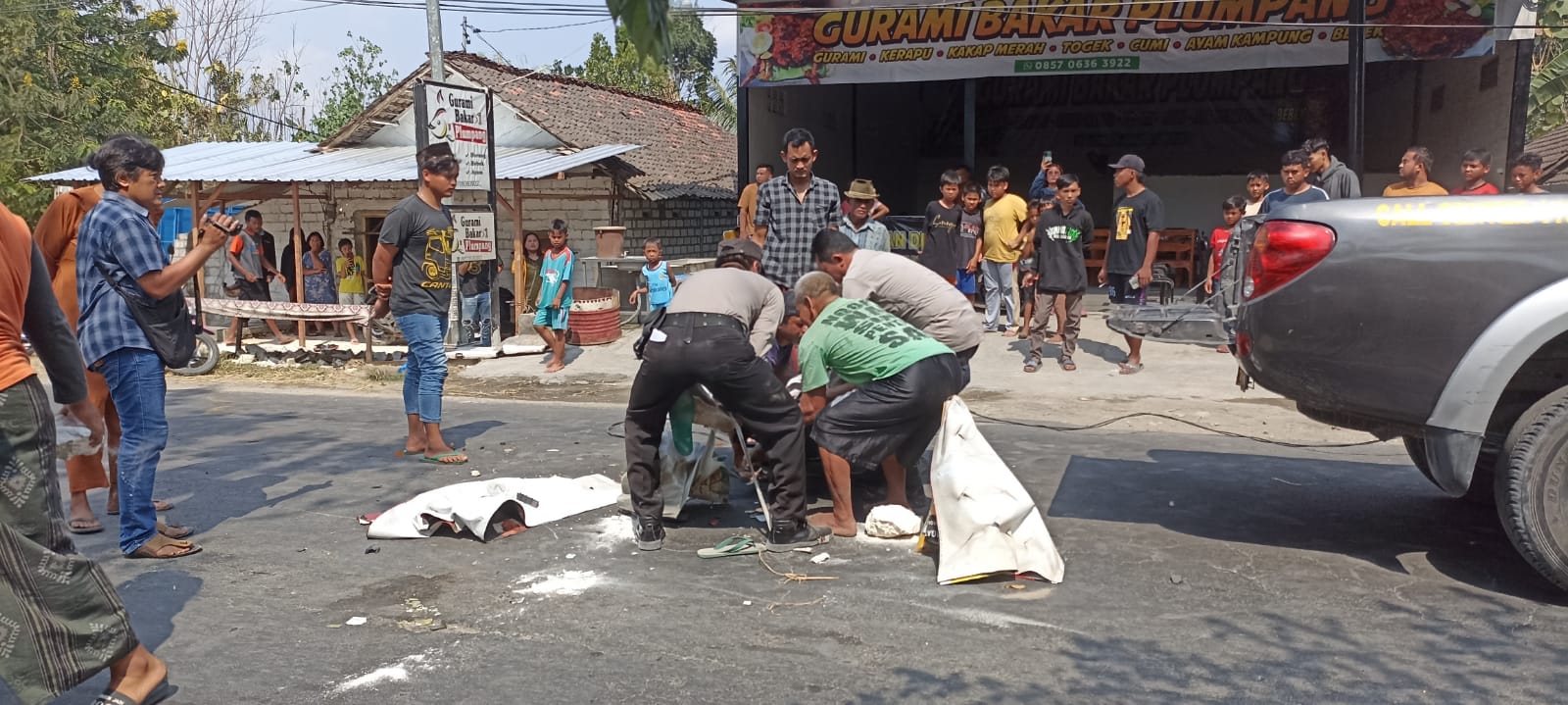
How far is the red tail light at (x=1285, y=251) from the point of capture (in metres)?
4.39

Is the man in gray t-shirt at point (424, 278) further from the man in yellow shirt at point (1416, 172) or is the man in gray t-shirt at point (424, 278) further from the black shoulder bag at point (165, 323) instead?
the man in yellow shirt at point (1416, 172)

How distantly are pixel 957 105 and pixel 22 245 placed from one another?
75.4 feet

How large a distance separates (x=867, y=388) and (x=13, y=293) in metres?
3.25

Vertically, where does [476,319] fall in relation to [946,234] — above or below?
below

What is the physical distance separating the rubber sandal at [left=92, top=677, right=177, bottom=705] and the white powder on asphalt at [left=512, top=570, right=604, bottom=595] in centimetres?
134

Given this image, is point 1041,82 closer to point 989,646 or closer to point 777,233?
point 777,233

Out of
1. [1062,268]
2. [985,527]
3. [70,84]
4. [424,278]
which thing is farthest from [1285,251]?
[70,84]

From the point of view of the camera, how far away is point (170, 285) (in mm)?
4777

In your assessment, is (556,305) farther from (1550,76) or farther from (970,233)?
(1550,76)

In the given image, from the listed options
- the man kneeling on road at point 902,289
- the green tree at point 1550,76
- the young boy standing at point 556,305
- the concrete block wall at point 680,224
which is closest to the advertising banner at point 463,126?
the young boy standing at point 556,305

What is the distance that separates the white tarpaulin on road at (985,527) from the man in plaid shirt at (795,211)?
3004 millimetres

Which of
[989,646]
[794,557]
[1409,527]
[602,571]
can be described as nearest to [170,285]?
[602,571]

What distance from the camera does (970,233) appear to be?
11.9 meters

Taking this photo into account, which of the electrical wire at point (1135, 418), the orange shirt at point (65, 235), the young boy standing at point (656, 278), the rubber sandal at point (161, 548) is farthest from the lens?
the young boy standing at point (656, 278)
